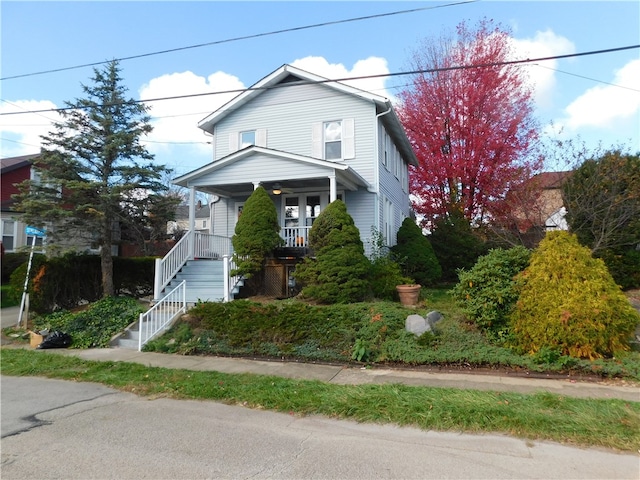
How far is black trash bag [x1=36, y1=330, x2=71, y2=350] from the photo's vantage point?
9.27 m

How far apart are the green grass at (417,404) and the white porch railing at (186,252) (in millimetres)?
4777

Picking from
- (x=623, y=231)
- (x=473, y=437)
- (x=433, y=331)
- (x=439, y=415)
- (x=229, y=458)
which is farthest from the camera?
(x=623, y=231)

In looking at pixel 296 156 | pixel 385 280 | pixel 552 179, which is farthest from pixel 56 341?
pixel 552 179

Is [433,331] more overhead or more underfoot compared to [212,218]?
more underfoot

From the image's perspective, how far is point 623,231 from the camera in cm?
1255

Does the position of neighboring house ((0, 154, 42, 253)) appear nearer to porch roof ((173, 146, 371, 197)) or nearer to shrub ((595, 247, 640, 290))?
porch roof ((173, 146, 371, 197))

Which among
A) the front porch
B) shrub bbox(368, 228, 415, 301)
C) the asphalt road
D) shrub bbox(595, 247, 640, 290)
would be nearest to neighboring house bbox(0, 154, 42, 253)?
the front porch

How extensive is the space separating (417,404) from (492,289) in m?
3.47

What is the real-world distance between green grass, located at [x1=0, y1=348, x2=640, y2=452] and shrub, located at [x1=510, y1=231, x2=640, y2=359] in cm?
166

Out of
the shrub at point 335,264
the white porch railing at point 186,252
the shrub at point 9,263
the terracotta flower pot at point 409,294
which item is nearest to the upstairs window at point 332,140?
the shrub at point 335,264

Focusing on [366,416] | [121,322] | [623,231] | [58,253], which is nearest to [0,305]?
[58,253]

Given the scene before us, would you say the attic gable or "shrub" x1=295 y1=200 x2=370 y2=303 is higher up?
the attic gable

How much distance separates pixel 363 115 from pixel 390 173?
10.6 ft

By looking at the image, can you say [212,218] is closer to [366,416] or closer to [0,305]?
[0,305]
